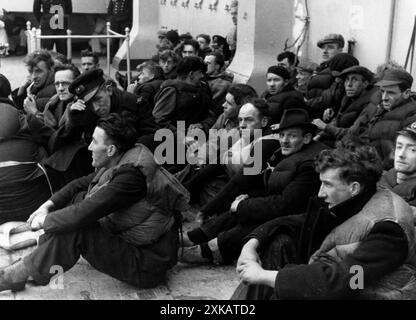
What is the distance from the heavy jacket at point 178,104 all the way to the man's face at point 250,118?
4.60 feet

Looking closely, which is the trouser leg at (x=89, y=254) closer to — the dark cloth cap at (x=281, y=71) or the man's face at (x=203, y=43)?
the dark cloth cap at (x=281, y=71)

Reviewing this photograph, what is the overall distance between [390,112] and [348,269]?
2672 mm

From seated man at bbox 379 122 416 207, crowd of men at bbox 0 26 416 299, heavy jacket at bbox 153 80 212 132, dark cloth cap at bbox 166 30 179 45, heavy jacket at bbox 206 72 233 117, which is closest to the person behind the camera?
crowd of men at bbox 0 26 416 299

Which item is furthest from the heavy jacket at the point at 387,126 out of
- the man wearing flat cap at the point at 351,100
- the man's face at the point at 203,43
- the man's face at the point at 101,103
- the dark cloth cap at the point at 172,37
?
the dark cloth cap at the point at 172,37

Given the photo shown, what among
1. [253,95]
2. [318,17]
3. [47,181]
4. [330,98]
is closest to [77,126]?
[47,181]

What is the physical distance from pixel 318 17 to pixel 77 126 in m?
4.02

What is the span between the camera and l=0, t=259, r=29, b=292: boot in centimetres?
446

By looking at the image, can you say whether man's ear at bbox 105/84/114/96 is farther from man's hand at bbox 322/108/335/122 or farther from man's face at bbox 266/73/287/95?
man's hand at bbox 322/108/335/122

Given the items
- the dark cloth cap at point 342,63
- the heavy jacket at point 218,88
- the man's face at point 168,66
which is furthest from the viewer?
the man's face at point 168,66

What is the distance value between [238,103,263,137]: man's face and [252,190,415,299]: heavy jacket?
2037 mm

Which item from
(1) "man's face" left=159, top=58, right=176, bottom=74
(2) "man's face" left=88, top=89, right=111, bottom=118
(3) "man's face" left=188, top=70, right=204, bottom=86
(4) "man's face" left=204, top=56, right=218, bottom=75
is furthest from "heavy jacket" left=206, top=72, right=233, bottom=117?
(2) "man's face" left=88, top=89, right=111, bottom=118

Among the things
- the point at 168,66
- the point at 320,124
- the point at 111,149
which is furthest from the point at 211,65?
the point at 111,149

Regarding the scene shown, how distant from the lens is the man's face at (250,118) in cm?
543
